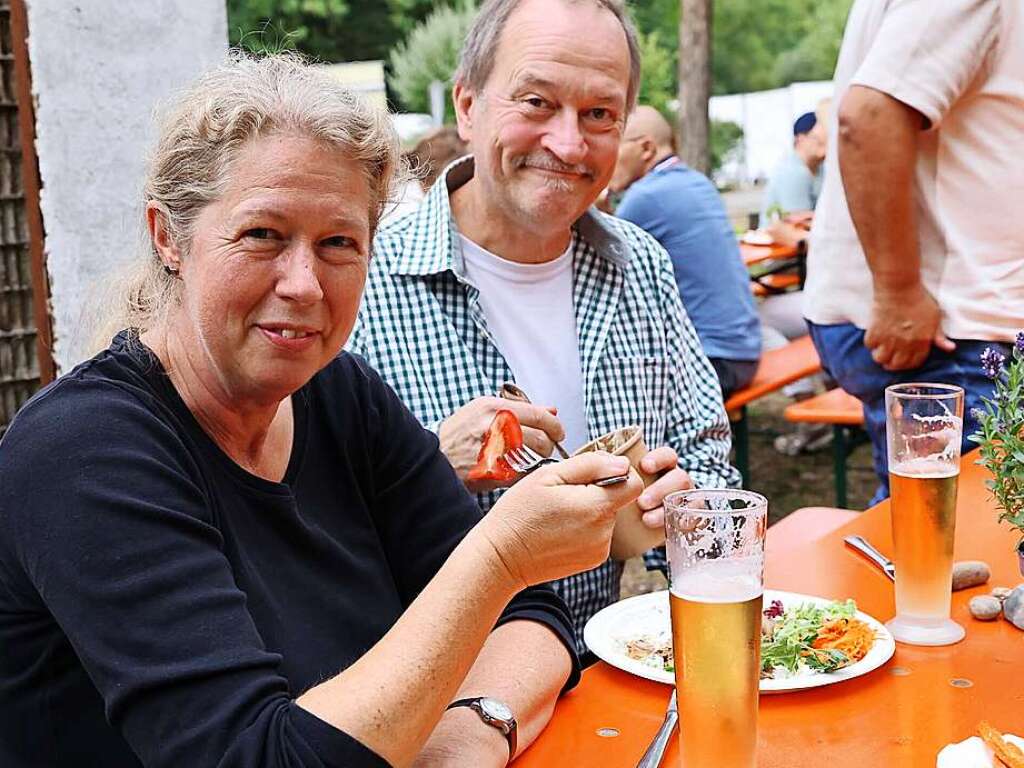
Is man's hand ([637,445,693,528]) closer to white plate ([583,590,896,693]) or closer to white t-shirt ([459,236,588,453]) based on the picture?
white plate ([583,590,896,693])

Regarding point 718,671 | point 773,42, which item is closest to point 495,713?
point 718,671

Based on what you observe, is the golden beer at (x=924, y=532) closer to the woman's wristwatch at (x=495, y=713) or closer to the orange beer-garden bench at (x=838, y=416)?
the woman's wristwatch at (x=495, y=713)

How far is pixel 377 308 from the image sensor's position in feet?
8.19

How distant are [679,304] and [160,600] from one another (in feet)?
5.66

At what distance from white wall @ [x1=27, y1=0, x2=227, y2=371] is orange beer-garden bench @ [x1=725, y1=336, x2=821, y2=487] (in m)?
2.63

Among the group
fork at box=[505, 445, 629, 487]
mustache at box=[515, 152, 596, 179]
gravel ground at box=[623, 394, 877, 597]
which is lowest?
gravel ground at box=[623, 394, 877, 597]

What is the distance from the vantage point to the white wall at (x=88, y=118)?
3.25 metres

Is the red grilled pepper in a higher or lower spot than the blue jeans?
higher

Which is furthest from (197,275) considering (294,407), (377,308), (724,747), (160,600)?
(377,308)

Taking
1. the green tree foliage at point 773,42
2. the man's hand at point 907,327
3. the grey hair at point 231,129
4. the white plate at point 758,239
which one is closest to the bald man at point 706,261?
the man's hand at point 907,327

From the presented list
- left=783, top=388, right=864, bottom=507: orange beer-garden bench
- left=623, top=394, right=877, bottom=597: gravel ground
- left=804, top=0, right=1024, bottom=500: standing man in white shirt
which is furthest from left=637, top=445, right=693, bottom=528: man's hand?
left=623, top=394, right=877, bottom=597: gravel ground

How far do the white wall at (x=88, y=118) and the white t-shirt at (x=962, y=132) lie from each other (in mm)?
1872

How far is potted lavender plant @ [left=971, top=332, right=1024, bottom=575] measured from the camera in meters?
1.55

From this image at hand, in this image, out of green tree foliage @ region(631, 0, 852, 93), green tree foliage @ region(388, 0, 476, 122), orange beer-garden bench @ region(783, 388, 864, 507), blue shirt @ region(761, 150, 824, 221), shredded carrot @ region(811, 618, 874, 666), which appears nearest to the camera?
shredded carrot @ region(811, 618, 874, 666)
